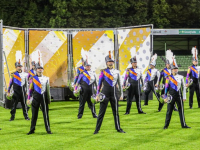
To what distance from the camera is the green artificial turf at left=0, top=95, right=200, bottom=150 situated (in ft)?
27.9

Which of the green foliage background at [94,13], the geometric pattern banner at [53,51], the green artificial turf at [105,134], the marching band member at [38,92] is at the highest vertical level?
the green foliage background at [94,13]

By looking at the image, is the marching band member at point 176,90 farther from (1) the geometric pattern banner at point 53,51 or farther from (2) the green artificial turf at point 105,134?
(1) the geometric pattern banner at point 53,51

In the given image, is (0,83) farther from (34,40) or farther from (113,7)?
(113,7)

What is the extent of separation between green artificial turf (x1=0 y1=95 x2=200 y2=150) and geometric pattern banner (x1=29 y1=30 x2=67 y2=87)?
18.0ft

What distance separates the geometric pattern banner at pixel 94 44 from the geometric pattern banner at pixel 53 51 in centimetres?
51

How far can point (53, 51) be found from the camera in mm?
18922

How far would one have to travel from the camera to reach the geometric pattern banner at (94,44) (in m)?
18.8

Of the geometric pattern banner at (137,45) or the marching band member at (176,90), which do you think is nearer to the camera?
the marching band member at (176,90)

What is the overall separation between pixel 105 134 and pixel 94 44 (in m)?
9.60

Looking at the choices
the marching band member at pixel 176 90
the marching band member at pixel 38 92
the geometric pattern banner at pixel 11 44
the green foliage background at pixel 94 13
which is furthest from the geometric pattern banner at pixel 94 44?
the green foliage background at pixel 94 13

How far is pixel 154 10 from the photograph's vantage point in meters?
47.5

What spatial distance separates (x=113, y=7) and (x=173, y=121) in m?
34.8

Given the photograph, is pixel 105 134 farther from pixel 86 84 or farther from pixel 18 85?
pixel 18 85

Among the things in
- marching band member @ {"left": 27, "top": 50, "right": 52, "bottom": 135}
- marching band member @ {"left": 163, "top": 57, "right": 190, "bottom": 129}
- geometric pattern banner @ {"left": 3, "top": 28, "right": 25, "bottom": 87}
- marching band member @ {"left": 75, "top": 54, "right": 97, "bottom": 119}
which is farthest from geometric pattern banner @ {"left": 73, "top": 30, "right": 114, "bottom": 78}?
marching band member @ {"left": 27, "top": 50, "right": 52, "bottom": 135}
